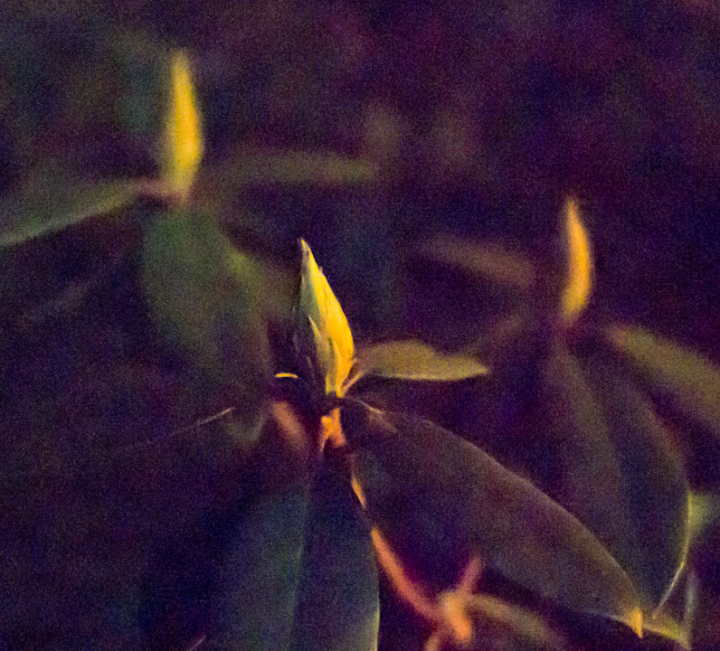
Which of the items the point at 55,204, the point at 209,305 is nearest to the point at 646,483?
the point at 209,305

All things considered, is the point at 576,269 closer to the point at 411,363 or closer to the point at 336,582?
the point at 411,363

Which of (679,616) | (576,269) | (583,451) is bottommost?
(679,616)

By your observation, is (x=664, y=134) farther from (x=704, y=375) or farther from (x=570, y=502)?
(x=570, y=502)

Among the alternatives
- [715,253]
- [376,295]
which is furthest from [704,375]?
[376,295]

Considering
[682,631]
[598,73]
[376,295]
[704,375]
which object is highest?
[598,73]

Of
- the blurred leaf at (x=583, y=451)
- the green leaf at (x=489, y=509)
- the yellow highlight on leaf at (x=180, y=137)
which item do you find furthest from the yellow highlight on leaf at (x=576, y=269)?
the yellow highlight on leaf at (x=180, y=137)

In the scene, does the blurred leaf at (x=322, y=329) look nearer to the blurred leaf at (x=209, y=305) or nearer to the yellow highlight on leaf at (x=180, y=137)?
the blurred leaf at (x=209, y=305)

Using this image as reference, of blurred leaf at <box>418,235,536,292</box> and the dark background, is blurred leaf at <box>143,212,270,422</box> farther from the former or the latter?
blurred leaf at <box>418,235,536,292</box>

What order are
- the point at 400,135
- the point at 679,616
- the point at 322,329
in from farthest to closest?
the point at 400,135
the point at 679,616
the point at 322,329
